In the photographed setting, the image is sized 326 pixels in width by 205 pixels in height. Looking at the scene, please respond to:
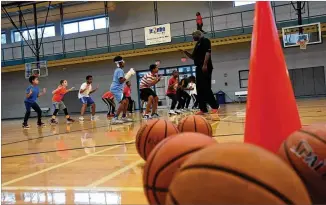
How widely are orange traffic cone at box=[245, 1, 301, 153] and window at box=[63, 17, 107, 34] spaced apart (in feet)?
59.2

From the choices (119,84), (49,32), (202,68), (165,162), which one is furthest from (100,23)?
(165,162)

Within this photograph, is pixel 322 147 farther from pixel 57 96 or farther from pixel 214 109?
pixel 57 96

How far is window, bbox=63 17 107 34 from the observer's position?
1927 cm

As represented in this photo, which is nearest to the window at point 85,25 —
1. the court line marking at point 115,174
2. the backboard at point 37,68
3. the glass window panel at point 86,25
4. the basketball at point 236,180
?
the glass window panel at point 86,25

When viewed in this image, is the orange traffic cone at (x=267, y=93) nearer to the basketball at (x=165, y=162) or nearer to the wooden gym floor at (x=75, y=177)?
A: the basketball at (x=165, y=162)

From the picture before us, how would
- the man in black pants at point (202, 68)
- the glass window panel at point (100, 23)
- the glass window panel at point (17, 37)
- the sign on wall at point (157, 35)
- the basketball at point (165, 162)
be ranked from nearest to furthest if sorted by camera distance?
the basketball at point (165, 162)
the man in black pants at point (202, 68)
the sign on wall at point (157, 35)
the glass window panel at point (100, 23)
the glass window panel at point (17, 37)

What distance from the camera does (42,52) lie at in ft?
65.7

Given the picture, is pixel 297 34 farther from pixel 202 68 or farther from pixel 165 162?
pixel 165 162

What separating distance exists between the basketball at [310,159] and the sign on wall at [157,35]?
13565mm

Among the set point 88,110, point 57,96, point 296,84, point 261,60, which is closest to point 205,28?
point 296,84

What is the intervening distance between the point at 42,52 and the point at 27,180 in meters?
19.3

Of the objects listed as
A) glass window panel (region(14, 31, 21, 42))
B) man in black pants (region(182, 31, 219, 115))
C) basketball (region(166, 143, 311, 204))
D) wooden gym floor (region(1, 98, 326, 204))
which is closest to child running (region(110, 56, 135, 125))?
man in black pants (region(182, 31, 219, 115))

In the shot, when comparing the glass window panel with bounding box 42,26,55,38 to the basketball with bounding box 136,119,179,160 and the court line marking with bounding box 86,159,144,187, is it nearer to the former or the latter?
the court line marking with bounding box 86,159,144,187

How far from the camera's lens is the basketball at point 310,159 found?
4.25 feet
